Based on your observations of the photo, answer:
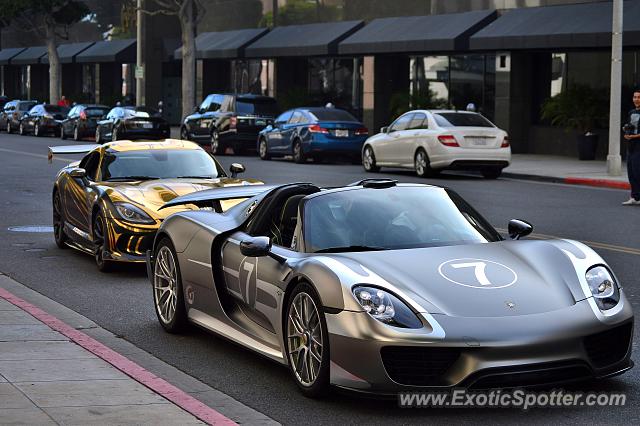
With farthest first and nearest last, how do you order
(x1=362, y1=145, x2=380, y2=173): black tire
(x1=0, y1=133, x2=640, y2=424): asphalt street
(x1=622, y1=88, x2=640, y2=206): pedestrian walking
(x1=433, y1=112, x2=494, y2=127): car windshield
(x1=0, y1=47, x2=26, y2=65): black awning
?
(x1=0, y1=47, x2=26, y2=65): black awning, (x1=362, y1=145, x2=380, y2=173): black tire, (x1=433, y1=112, x2=494, y2=127): car windshield, (x1=622, y1=88, x2=640, y2=206): pedestrian walking, (x1=0, y1=133, x2=640, y2=424): asphalt street

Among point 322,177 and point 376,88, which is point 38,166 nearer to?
point 322,177

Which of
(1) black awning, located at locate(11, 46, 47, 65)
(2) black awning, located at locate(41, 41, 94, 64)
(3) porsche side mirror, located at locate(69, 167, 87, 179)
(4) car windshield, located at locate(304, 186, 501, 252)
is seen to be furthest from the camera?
(1) black awning, located at locate(11, 46, 47, 65)

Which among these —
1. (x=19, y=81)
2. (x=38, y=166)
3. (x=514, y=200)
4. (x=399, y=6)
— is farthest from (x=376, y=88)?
(x=19, y=81)

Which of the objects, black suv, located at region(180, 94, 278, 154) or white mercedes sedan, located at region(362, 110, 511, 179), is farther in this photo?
black suv, located at region(180, 94, 278, 154)

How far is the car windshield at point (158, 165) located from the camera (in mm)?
14438

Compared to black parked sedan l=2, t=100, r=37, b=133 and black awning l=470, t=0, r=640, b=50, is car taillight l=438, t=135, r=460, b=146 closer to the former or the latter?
black awning l=470, t=0, r=640, b=50

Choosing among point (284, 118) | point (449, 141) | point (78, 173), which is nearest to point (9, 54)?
point (284, 118)

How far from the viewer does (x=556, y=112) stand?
35531mm

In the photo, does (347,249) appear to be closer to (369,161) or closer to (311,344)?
(311,344)

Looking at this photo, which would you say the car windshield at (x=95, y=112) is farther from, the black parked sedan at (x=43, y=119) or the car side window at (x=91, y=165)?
the car side window at (x=91, y=165)

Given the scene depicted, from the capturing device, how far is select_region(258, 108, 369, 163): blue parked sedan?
34.0 m

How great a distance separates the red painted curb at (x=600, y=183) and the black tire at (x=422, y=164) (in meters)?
3.04

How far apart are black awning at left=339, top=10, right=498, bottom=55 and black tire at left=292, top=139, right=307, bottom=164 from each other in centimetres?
664

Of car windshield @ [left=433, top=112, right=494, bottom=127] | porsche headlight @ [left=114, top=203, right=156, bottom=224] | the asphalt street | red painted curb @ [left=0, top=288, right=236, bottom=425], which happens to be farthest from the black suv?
red painted curb @ [left=0, top=288, right=236, bottom=425]
